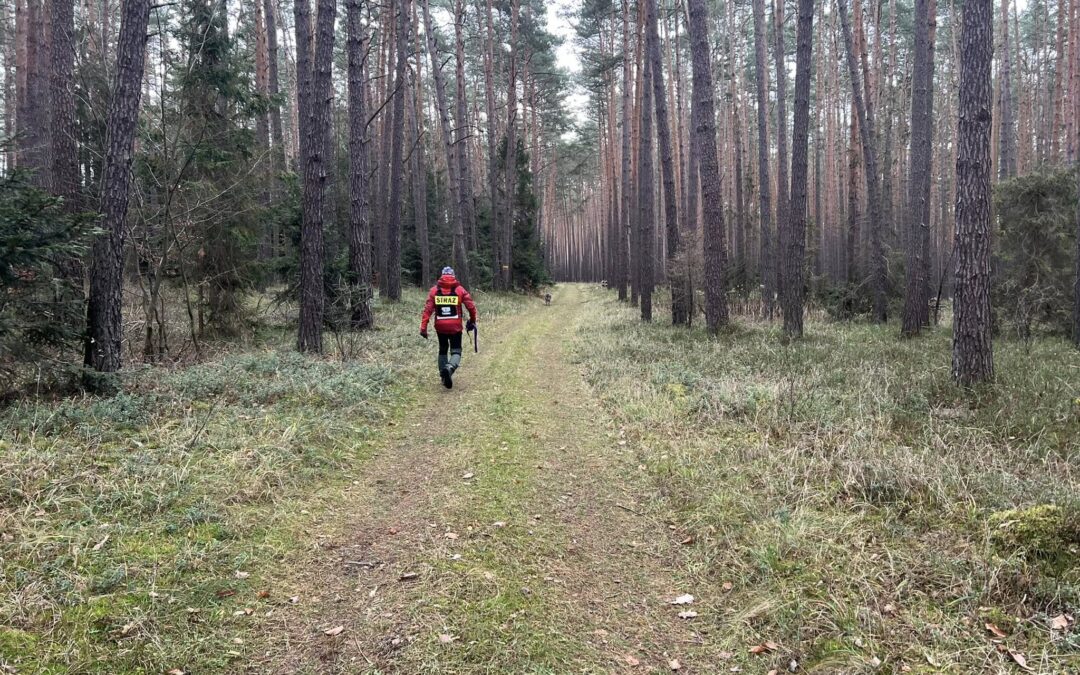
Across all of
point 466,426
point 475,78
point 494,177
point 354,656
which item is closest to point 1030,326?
point 466,426

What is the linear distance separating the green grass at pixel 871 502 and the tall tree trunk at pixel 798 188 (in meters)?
3.75

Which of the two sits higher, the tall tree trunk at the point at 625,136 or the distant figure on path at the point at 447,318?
the tall tree trunk at the point at 625,136

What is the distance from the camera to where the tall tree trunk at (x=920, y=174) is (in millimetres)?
12758

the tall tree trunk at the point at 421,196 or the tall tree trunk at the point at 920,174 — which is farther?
the tall tree trunk at the point at 421,196

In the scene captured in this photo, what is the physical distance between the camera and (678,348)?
1185cm

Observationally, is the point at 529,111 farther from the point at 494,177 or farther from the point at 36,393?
the point at 36,393

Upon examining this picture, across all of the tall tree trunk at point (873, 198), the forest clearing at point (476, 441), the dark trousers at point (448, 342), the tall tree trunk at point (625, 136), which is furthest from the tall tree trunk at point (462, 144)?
the dark trousers at point (448, 342)

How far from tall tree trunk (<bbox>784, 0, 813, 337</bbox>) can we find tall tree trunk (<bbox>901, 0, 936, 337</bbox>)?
2.70 meters

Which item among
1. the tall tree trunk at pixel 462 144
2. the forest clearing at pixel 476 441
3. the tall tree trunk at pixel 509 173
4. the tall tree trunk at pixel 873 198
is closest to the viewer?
the forest clearing at pixel 476 441

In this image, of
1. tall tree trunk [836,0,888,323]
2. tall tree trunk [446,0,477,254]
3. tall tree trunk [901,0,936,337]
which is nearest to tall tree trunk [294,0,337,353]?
tall tree trunk [446,0,477,254]

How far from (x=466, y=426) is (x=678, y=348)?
6.21 m

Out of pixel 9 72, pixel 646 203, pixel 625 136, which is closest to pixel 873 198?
pixel 646 203

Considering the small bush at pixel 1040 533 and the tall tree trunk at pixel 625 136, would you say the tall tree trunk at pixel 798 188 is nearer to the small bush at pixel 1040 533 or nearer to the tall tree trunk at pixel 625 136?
the small bush at pixel 1040 533

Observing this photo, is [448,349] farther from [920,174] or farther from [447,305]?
[920,174]
